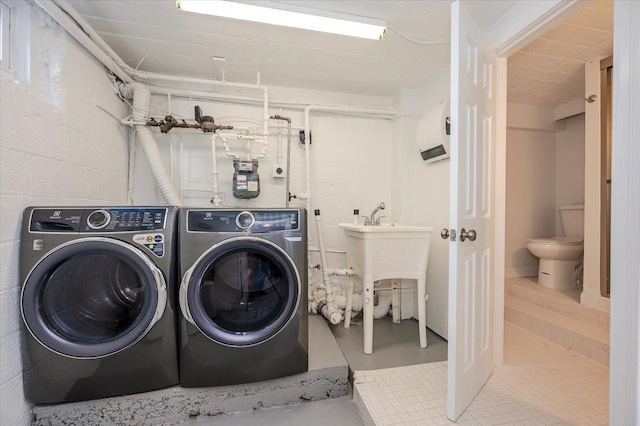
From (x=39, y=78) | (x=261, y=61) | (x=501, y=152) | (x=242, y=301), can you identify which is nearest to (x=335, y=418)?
(x=242, y=301)

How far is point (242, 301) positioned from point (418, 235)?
1273 millimetres

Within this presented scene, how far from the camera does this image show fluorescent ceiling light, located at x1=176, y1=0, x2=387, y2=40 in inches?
57.6

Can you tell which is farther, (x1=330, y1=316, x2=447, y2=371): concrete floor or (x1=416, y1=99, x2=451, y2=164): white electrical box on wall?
(x1=416, y1=99, x2=451, y2=164): white electrical box on wall

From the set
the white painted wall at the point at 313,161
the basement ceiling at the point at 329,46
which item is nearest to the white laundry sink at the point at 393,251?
the white painted wall at the point at 313,161

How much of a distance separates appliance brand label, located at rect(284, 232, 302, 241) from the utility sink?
557mm

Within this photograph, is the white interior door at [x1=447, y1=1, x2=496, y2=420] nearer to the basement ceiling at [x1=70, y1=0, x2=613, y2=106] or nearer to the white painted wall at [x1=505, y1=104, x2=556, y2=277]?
the basement ceiling at [x1=70, y1=0, x2=613, y2=106]

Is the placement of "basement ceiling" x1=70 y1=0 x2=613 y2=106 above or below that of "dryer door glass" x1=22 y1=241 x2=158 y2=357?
above

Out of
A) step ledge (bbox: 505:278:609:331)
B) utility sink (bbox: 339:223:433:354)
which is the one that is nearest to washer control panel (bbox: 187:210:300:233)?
utility sink (bbox: 339:223:433:354)

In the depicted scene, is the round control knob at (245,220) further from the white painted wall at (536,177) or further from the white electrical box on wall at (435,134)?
the white painted wall at (536,177)

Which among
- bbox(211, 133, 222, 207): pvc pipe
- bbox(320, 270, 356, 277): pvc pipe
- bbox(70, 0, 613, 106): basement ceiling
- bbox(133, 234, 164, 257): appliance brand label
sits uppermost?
bbox(70, 0, 613, 106): basement ceiling

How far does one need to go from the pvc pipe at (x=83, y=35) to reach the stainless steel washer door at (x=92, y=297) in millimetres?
1200

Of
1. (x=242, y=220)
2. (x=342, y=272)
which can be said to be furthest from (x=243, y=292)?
(x=342, y=272)

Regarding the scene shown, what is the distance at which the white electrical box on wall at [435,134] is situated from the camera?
77.0 inches

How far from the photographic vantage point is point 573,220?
2.99m
